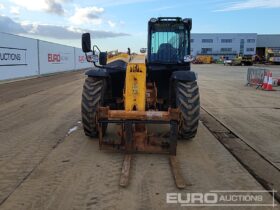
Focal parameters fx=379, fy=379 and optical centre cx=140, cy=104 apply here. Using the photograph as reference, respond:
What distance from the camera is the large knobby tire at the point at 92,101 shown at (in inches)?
290

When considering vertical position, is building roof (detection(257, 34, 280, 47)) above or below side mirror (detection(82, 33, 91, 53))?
above

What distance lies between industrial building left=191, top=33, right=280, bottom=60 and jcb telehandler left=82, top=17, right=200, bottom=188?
10242 cm

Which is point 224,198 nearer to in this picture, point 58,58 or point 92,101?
point 92,101

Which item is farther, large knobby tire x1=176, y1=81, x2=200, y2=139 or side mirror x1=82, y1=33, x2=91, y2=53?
large knobby tire x1=176, y1=81, x2=200, y2=139

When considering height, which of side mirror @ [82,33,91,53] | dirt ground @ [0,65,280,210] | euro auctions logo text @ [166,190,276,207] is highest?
side mirror @ [82,33,91,53]

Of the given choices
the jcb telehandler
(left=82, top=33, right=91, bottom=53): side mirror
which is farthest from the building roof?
(left=82, top=33, right=91, bottom=53): side mirror

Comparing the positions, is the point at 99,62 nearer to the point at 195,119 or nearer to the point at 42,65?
the point at 195,119

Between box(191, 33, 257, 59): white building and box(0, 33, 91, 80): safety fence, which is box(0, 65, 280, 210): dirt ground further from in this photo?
box(191, 33, 257, 59): white building

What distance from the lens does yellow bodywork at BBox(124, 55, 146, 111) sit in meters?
6.98

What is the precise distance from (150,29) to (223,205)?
5.23 meters

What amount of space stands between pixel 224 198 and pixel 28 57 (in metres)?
25.4

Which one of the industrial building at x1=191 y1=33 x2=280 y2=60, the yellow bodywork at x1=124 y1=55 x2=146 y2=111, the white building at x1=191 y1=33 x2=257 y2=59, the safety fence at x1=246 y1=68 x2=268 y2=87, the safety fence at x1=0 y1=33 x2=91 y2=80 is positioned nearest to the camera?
the yellow bodywork at x1=124 y1=55 x2=146 y2=111

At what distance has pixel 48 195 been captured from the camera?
493 centimetres

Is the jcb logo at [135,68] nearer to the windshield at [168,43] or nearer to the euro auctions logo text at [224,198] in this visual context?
the windshield at [168,43]
